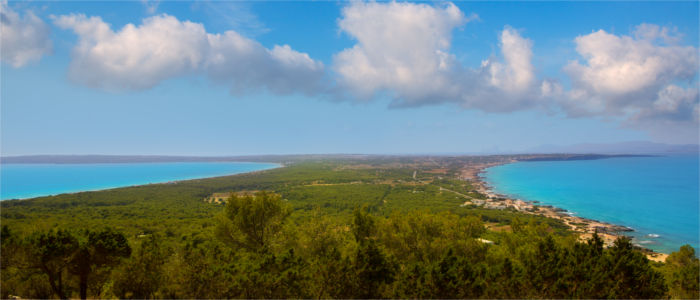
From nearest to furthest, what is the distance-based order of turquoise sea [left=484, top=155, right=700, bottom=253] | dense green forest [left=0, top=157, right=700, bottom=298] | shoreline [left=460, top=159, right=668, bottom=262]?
dense green forest [left=0, top=157, right=700, bottom=298], shoreline [left=460, top=159, right=668, bottom=262], turquoise sea [left=484, top=155, right=700, bottom=253]

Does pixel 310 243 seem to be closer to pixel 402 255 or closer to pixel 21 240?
pixel 402 255

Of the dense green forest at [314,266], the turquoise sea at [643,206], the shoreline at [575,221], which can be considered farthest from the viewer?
the turquoise sea at [643,206]

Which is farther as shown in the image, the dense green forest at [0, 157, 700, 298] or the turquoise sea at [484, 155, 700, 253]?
the turquoise sea at [484, 155, 700, 253]

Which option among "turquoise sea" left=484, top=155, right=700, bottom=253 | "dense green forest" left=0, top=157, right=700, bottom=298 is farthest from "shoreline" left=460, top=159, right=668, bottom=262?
"dense green forest" left=0, top=157, right=700, bottom=298

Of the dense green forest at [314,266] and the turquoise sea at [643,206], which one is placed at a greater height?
the dense green forest at [314,266]

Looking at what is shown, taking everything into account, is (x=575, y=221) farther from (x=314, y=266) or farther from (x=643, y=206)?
(x=314, y=266)

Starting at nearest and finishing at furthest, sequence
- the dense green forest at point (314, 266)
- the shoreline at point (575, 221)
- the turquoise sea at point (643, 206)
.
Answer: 1. the dense green forest at point (314, 266)
2. the shoreline at point (575, 221)
3. the turquoise sea at point (643, 206)

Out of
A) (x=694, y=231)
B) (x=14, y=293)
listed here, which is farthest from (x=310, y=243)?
(x=694, y=231)

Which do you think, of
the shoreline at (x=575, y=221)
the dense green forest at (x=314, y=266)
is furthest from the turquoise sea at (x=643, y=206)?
the dense green forest at (x=314, y=266)

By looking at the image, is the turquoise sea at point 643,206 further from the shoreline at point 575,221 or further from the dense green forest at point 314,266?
the dense green forest at point 314,266

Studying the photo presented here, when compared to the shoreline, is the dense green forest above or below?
above

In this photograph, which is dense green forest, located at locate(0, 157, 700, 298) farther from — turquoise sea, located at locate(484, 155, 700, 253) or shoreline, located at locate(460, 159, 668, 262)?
turquoise sea, located at locate(484, 155, 700, 253)
